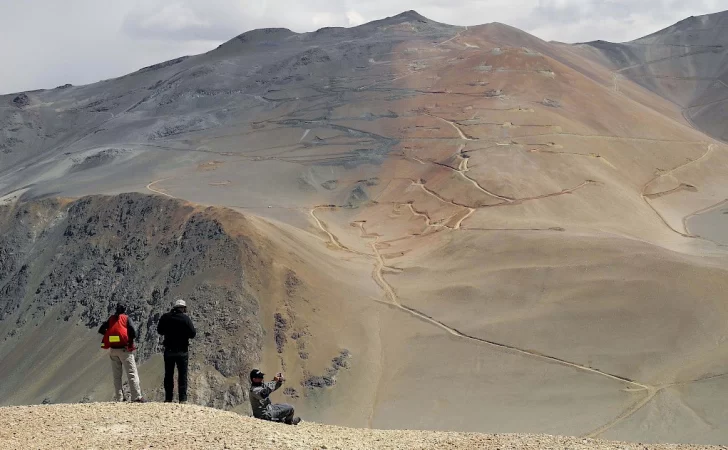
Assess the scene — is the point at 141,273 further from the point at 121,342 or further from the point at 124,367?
the point at 121,342

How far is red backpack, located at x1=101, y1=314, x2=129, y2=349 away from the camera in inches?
459

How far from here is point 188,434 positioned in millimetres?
10055

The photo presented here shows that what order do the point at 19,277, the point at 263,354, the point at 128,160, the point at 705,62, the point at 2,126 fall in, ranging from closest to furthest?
the point at 263,354 → the point at 19,277 → the point at 128,160 → the point at 2,126 → the point at 705,62

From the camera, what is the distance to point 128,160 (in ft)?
173

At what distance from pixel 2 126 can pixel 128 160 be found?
29921 mm

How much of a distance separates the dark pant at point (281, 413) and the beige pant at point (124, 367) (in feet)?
6.20

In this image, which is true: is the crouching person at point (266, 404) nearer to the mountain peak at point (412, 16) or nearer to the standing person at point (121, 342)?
the standing person at point (121, 342)

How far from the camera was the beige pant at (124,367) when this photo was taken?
465 inches

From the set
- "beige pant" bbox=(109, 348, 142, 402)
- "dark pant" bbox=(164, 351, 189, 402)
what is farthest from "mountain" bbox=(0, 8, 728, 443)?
"beige pant" bbox=(109, 348, 142, 402)

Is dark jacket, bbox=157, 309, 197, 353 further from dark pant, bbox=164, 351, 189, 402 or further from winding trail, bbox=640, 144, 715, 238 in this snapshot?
winding trail, bbox=640, 144, 715, 238

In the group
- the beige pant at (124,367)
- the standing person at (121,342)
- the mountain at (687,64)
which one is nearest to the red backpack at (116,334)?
the standing person at (121,342)

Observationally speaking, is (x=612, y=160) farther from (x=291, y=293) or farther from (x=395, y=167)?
(x=291, y=293)

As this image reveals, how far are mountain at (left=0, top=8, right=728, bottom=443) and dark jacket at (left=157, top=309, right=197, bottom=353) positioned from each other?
12.8 metres

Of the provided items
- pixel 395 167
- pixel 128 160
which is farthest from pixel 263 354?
pixel 128 160
